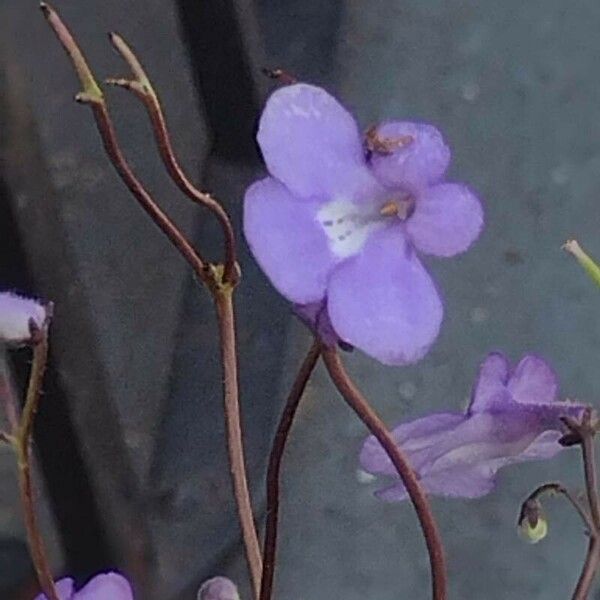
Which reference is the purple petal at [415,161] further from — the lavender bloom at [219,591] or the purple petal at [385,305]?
the lavender bloom at [219,591]

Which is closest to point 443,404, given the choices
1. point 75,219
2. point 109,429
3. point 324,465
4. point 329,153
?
point 324,465

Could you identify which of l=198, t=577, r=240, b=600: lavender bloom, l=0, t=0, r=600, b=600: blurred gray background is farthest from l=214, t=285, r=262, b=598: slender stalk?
l=0, t=0, r=600, b=600: blurred gray background

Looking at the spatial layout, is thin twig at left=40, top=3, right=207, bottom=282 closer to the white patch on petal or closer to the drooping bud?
the white patch on petal

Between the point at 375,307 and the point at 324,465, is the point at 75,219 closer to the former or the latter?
the point at 324,465

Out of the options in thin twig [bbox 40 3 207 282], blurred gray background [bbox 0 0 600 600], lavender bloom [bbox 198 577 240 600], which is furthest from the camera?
blurred gray background [bbox 0 0 600 600]

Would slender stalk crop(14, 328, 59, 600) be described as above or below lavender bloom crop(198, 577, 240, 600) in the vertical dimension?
above

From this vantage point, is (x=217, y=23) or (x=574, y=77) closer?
(x=217, y=23)

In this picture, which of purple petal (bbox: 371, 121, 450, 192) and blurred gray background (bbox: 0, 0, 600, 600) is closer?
purple petal (bbox: 371, 121, 450, 192)

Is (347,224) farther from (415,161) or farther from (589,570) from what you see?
(589,570)
